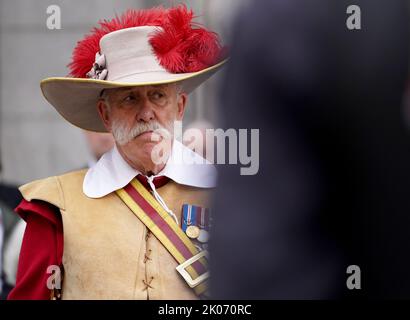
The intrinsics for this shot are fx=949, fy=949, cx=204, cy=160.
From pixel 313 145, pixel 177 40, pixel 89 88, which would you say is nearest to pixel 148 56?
pixel 177 40

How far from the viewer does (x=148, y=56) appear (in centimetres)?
300

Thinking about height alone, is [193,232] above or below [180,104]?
below

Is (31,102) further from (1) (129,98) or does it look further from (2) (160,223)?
(2) (160,223)

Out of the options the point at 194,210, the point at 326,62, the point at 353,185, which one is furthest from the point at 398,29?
the point at 194,210

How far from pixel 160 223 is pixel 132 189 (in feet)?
0.49

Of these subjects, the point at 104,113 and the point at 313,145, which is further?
the point at 104,113

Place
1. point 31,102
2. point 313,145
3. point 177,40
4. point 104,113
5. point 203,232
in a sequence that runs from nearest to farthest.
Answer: point 313,145
point 203,232
point 177,40
point 104,113
point 31,102

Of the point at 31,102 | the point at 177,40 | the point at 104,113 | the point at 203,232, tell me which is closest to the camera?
the point at 203,232

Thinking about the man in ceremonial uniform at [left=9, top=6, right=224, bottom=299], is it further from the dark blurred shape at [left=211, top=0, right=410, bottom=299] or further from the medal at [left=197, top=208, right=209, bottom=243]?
the dark blurred shape at [left=211, top=0, right=410, bottom=299]

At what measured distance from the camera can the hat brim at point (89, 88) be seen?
9.57 feet

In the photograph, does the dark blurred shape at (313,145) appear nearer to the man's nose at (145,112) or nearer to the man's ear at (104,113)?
the man's nose at (145,112)

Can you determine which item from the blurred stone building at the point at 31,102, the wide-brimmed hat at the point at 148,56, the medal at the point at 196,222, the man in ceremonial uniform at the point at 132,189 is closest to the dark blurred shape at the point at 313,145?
the man in ceremonial uniform at the point at 132,189

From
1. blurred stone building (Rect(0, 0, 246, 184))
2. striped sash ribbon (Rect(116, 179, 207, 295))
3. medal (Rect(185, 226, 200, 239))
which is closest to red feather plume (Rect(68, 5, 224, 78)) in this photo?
striped sash ribbon (Rect(116, 179, 207, 295))

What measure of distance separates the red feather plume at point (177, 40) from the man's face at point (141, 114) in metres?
0.09
